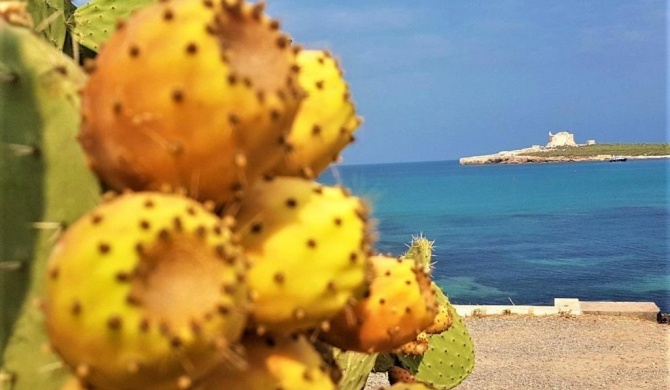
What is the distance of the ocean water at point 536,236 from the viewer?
1844cm

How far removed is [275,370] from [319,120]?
0.29 meters

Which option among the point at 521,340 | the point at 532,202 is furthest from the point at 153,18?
the point at 532,202

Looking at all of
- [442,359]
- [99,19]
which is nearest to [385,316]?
[99,19]

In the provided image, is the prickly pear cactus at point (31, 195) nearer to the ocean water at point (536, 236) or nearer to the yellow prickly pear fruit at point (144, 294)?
the yellow prickly pear fruit at point (144, 294)

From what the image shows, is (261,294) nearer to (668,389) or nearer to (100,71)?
(100,71)

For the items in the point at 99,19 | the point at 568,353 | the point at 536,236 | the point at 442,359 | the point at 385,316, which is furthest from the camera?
the point at 536,236

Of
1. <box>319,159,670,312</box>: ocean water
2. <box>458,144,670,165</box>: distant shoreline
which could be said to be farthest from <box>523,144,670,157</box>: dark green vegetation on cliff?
<box>319,159,670,312</box>: ocean water

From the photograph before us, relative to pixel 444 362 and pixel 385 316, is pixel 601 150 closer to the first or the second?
pixel 444 362

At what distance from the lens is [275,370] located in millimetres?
767

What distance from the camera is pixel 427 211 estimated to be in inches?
→ 1914

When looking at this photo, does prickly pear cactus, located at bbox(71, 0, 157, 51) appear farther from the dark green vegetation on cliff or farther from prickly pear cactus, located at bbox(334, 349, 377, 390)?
the dark green vegetation on cliff

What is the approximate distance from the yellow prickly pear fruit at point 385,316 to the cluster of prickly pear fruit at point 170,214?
11cm

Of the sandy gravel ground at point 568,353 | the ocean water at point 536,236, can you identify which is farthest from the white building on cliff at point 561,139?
the sandy gravel ground at point 568,353

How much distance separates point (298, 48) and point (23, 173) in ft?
1.09
